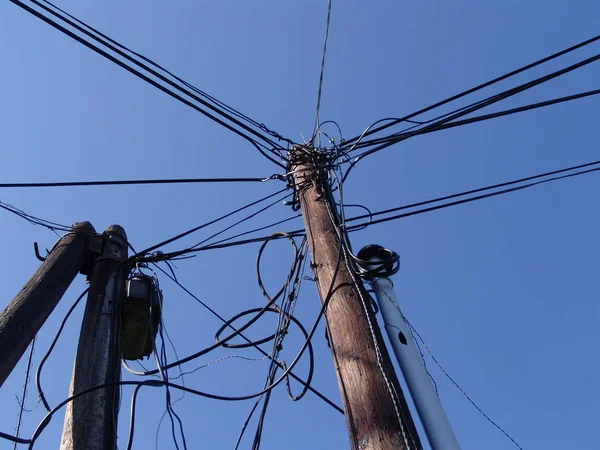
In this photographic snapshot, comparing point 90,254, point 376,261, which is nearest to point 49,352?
point 90,254

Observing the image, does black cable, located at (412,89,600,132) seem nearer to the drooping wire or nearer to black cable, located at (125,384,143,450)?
the drooping wire

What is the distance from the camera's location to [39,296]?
3.48m

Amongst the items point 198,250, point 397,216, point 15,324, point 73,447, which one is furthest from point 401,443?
point 198,250

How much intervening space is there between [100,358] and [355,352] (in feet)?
5.97

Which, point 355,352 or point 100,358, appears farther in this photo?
point 100,358

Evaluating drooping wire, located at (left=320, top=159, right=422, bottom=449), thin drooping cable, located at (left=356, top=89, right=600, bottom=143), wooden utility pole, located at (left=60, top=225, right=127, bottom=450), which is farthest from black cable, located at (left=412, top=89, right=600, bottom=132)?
wooden utility pole, located at (left=60, top=225, right=127, bottom=450)

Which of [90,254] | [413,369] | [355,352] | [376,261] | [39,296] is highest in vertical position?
[90,254]

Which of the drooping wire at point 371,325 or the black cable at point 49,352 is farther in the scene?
the black cable at point 49,352

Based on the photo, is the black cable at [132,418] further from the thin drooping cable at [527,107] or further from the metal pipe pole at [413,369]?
the thin drooping cable at [527,107]

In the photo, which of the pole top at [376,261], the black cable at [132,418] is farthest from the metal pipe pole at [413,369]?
the black cable at [132,418]

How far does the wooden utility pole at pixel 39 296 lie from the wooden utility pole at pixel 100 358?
0.20 m

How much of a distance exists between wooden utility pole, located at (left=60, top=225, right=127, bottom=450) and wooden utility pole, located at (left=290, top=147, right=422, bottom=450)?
148cm

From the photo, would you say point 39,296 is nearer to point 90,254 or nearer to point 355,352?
point 90,254

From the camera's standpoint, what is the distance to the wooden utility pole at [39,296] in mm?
3039
